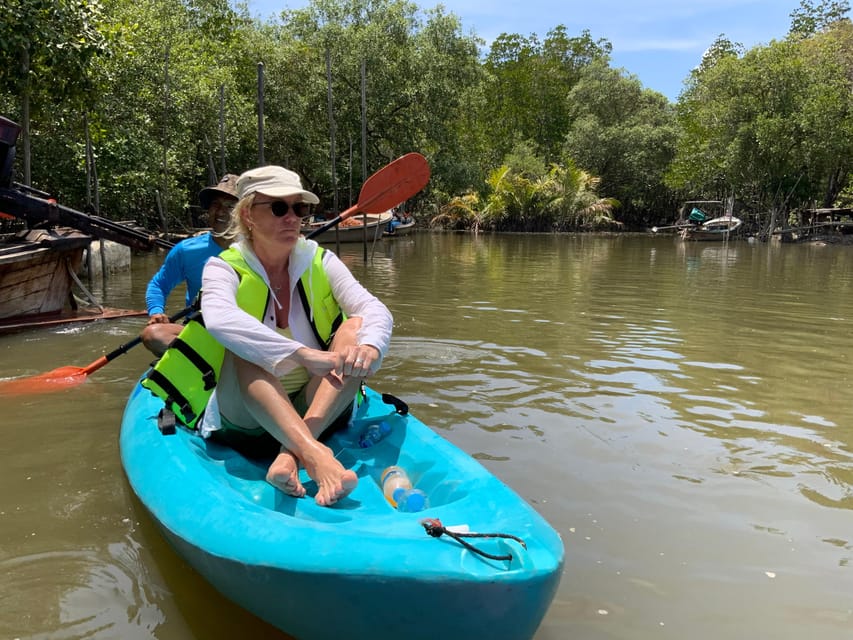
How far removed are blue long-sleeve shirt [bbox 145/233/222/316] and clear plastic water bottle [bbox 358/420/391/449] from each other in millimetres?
2014

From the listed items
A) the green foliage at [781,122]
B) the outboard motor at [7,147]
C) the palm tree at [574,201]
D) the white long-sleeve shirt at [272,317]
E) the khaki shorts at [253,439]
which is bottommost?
the khaki shorts at [253,439]

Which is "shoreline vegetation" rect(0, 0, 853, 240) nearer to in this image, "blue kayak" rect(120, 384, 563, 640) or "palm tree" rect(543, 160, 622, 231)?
"palm tree" rect(543, 160, 622, 231)

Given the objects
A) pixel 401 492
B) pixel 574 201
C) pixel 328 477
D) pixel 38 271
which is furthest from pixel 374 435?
Answer: pixel 574 201

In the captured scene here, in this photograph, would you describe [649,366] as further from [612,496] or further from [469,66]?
[469,66]

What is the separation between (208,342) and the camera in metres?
2.77

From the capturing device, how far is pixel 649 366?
19.2ft

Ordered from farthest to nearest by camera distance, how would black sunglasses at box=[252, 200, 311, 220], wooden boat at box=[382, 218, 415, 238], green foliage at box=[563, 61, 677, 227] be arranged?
green foliage at box=[563, 61, 677, 227] < wooden boat at box=[382, 218, 415, 238] < black sunglasses at box=[252, 200, 311, 220]

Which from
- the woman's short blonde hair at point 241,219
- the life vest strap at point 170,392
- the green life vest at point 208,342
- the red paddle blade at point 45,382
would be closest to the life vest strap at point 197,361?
the green life vest at point 208,342

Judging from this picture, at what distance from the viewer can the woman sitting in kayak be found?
2445 mm

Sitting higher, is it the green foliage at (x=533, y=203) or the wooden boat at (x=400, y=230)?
the green foliage at (x=533, y=203)

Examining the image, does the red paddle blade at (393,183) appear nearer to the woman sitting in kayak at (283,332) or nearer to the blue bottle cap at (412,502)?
the woman sitting in kayak at (283,332)

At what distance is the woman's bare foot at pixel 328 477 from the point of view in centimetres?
225

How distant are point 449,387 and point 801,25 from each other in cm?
4643

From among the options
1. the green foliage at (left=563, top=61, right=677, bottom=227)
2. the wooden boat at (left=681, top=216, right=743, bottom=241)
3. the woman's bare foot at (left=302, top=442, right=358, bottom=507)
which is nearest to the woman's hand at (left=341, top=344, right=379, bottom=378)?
the woman's bare foot at (left=302, top=442, right=358, bottom=507)
